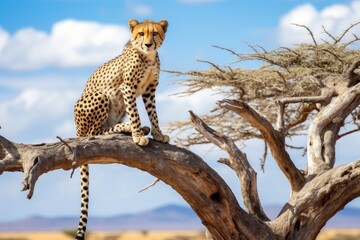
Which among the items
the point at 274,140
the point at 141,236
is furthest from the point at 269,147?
the point at 141,236

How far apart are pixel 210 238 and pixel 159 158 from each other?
5.74ft

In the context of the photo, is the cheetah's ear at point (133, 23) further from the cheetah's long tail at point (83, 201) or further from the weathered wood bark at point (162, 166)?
the cheetah's long tail at point (83, 201)

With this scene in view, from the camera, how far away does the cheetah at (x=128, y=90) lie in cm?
809

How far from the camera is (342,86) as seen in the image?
11453 millimetres

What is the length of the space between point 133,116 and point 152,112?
15.8 inches

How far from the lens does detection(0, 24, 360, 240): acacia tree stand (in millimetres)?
7910

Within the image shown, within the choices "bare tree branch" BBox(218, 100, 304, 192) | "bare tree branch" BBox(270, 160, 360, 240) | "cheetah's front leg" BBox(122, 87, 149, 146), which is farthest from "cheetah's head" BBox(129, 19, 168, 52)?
"bare tree branch" BBox(270, 160, 360, 240)

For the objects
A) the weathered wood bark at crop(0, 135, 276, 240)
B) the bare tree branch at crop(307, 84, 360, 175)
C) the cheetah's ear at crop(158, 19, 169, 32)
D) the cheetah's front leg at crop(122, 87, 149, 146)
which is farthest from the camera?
the bare tree branch at crop(307, 84, 360, 175)

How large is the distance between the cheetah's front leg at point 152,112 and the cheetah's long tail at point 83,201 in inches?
33.7

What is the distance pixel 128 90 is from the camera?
8109 mm

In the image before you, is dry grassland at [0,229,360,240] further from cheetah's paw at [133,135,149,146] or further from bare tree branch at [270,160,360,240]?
cheetah's paw at [133,135,149,146]

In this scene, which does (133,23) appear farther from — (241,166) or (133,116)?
(241,166)

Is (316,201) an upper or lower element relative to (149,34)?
lower

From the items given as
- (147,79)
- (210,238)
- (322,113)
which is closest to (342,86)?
(322,113)
